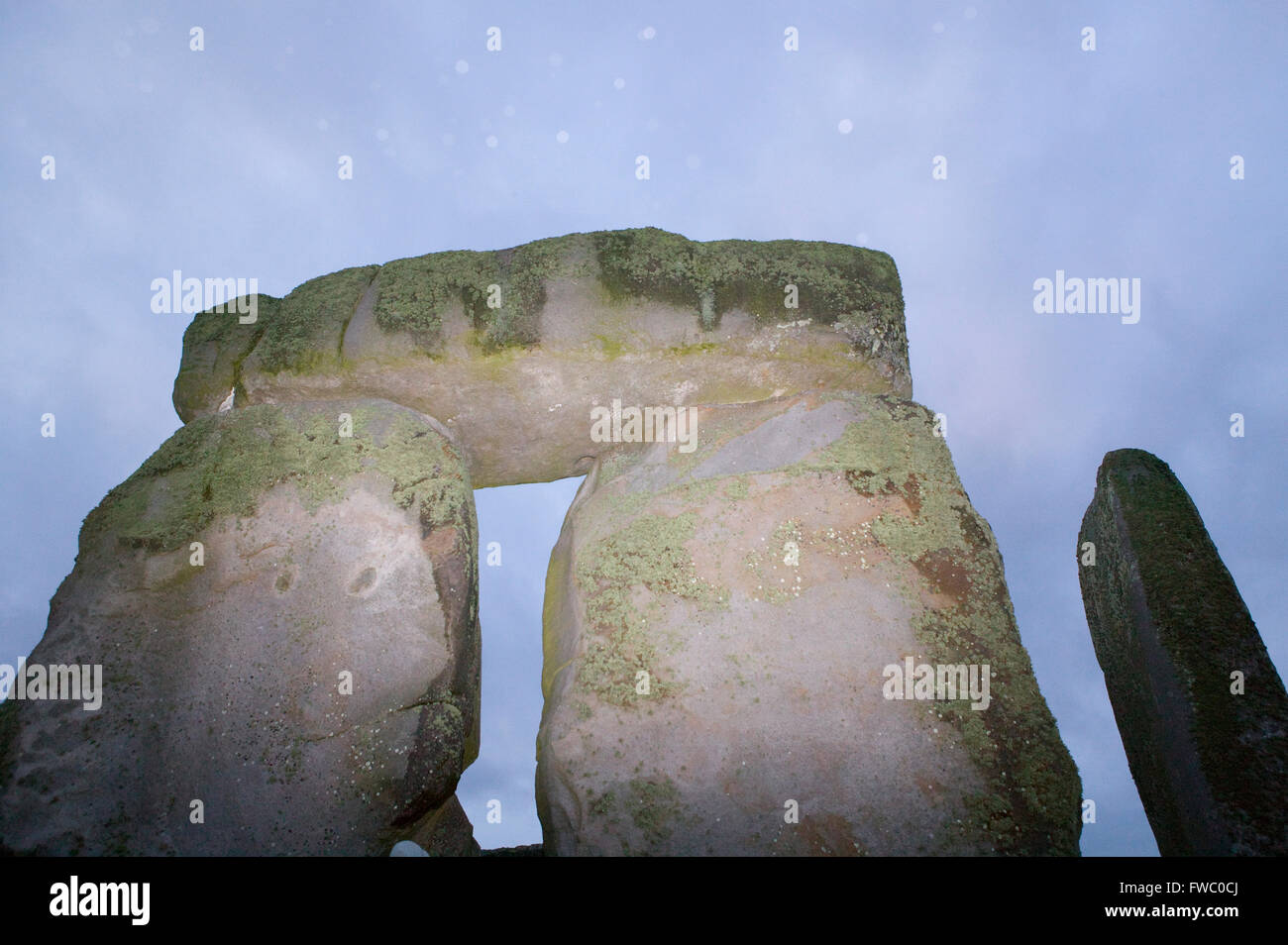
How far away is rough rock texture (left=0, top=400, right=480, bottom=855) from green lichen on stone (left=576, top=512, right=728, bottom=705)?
55 cm

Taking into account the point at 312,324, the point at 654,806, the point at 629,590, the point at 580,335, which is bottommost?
the point at 654,806

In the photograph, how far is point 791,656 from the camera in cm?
292

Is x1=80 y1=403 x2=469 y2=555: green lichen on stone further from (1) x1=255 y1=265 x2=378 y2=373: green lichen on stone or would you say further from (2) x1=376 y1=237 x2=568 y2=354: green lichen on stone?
(2) x1=376 y1=237 x2=568 y2=354: green lichen on stone

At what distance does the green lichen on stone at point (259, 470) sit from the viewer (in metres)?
3.35

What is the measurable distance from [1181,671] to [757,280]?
8.03 ft

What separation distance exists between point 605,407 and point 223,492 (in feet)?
5.93

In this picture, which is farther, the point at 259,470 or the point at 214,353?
the point at 214,353

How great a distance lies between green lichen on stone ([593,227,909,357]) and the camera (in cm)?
374

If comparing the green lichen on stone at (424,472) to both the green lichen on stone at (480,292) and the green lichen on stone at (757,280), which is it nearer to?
the green lichen on stone at (480,292)

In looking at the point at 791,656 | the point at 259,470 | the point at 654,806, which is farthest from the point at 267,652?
the point at 791,656

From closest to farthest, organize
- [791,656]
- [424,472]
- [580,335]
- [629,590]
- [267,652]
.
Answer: [791,656] → [267,652] → [629,590] → [424,472] → [580,335]

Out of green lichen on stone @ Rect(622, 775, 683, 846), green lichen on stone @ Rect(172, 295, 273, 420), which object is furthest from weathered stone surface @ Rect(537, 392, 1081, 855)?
green lichen on stone @ Rect(172, 295, 273, 420)

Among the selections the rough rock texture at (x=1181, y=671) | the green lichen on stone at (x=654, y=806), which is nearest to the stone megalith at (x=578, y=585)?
the green lichen on stone at (x=654, y=806)

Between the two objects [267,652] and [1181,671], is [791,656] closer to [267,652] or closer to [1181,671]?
[1181,671]
